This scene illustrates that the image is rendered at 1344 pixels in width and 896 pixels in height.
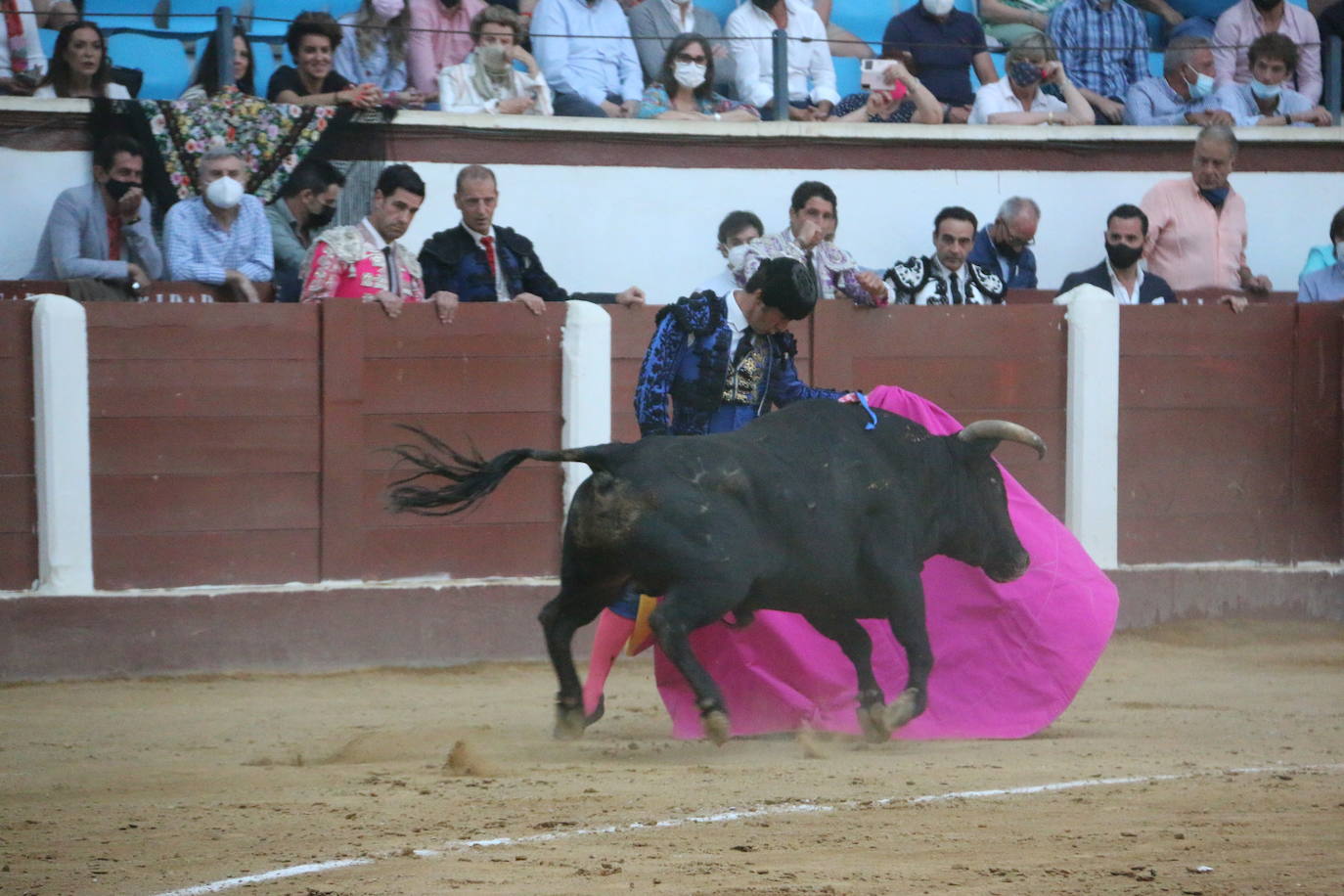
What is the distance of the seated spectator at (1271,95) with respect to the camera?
9.25 metres

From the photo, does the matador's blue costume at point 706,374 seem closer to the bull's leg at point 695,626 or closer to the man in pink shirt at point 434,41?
the bull's leg at point 695,626

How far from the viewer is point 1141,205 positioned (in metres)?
8.16

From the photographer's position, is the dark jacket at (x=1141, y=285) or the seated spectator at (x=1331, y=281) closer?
the dark jacket at (x=1141, y=285)

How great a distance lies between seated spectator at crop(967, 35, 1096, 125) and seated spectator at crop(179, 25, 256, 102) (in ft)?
11.2

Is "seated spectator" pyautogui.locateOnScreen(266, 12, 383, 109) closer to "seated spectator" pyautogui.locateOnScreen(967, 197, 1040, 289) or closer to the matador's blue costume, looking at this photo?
"seated spectator" pyautogui.locateOnScreen(967, 197, 1040, 289)

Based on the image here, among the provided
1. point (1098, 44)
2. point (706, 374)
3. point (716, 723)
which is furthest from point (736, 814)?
point (1098, 44)

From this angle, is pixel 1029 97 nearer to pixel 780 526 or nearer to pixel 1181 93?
pixel 1181 93

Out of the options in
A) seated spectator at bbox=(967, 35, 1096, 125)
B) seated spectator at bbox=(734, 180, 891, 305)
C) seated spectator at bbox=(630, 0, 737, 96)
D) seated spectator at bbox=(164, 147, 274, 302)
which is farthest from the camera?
seated spectator at bbox=(967, 35, 1096, 125)

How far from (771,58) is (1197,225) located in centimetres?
214

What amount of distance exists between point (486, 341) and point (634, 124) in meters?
1.96

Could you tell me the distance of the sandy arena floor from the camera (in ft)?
10.4

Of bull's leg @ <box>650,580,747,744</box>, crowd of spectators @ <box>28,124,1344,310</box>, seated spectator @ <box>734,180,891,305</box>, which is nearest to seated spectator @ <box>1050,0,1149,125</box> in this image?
crowd of spectators @ <box>28,124,1344,310</box>

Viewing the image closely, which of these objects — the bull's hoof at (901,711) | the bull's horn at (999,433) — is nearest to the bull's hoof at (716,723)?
the bull's hoof at (901,711)

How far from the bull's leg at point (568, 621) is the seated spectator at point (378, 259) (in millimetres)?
2117
